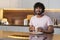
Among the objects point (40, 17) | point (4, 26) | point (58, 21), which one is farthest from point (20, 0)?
point (40, 17)

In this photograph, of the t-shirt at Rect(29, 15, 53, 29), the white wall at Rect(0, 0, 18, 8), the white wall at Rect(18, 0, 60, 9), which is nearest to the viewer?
the t-shirt at Rect(29, 15, 53, 29)

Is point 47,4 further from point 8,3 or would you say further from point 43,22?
point 43,22

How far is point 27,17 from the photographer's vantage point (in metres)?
4.32

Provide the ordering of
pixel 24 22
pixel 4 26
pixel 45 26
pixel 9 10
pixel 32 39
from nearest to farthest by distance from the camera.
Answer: pixel 32 39, pixel 45 26, pixel 4 26, pixel 24 22, pixel 9 10

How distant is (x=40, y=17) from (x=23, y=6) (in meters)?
1.92

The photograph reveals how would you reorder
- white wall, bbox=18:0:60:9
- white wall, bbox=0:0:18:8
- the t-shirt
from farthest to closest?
1. white wall, bbox=0:0:18:8
2. white wall, bbox=18:0:60:9
3. the t-shirt

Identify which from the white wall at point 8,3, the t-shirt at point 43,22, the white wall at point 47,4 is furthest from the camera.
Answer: the white wall at point 8,3

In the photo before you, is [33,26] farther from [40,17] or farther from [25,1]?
[25,1]

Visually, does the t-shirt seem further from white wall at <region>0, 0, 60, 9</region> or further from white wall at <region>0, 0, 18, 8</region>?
white wall at <region>0, 0, 18, 8</region>

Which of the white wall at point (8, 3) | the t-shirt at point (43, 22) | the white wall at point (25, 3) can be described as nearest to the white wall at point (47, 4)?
the white wall at point (25, 3)

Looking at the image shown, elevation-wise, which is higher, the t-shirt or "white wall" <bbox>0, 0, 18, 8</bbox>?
"white wall" <bbox>0, 0, 18, 8</bbox>

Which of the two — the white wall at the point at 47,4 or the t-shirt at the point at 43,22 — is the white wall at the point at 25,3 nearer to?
the white wall at the point at 47,4

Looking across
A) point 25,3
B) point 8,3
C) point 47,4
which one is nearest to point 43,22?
point 47,4

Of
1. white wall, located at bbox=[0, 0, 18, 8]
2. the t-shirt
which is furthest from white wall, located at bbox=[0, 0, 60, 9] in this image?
the t-shirt
